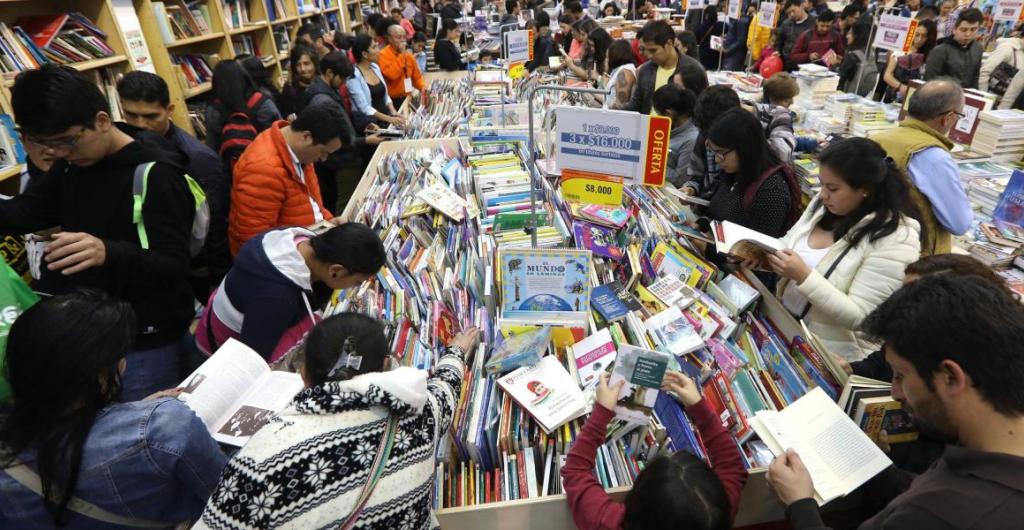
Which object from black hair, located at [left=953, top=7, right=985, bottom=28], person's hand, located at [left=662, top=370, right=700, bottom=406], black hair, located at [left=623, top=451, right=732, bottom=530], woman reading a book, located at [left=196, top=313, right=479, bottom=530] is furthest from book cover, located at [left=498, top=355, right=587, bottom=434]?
black hair, located at [left=953, top=7, right=985, bottom=28]

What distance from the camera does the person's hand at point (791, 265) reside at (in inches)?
71.6

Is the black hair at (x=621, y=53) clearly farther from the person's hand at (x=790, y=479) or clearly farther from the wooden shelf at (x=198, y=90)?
the person's hand at (x=790, y=479)

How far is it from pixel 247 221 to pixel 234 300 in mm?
736

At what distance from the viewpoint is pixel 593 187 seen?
6.75ft

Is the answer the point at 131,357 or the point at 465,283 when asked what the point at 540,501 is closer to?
the point at 465,283

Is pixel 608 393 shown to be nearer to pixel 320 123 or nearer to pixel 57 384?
pixel 57 384

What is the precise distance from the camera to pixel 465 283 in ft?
7.46

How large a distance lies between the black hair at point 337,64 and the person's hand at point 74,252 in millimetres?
2952

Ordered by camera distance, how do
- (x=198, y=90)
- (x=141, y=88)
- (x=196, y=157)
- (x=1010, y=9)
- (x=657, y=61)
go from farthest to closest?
(x=1010, y=9) → (x=198, y=90) → (x=657, y=61) → (x=196, y=157) → (x=141, y=88)

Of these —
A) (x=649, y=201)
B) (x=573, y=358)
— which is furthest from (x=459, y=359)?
(x=649, y=201)

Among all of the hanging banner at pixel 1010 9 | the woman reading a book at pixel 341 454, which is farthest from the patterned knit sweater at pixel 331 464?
the hanging banner at pixel 1010 9

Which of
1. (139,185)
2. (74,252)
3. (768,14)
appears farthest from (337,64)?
(768,14)

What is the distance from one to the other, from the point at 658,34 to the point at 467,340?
11.0 feet

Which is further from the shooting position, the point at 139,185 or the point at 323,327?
the point at 139,185
